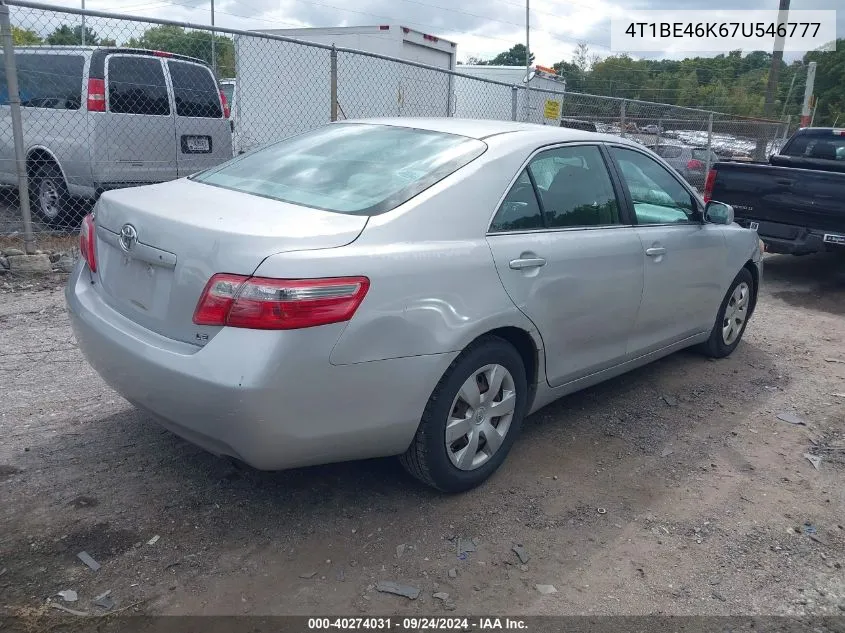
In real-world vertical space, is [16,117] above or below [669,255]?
above

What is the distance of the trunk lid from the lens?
Answer: 279 centimetres

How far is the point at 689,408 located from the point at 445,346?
7.79ft

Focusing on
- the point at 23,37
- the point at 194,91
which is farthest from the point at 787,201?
the point at 23,37

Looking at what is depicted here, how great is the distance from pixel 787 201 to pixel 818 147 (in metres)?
2.93

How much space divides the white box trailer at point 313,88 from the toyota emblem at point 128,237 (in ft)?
29.0

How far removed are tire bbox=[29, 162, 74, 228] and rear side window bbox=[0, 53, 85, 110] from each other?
0.65 metres

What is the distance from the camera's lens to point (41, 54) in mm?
8078

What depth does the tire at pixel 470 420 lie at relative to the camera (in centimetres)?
323

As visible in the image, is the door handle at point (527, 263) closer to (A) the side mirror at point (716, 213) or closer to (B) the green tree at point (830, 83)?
(A) the side mirror at point (716, 213)

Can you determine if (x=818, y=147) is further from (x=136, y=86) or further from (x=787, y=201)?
(x=136, y=86)

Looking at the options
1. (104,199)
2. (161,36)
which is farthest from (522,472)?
(161,36)

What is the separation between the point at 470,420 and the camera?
3424mm

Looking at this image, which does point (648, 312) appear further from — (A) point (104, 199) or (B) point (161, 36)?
(B) point (161, 36)

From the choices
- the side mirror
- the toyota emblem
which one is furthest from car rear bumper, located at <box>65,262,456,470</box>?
the side mirror
